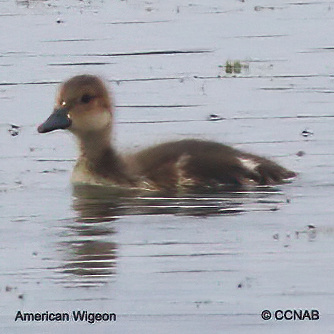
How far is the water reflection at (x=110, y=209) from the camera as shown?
376 inches

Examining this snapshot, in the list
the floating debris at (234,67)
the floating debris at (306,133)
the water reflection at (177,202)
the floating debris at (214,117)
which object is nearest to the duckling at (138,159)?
the water reflection at (177,202)

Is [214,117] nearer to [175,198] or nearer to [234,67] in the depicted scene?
[234,67]

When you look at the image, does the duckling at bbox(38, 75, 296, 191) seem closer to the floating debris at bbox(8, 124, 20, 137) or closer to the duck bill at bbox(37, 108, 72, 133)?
the duck bill at bbox(37, 108, 72, 133)

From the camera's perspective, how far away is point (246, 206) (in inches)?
432

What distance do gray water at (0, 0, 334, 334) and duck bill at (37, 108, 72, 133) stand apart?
0.39m

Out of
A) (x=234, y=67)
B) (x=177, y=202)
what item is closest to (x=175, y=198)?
(x=177, y=202)

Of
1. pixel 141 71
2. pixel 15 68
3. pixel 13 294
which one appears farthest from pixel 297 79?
pixel 13 294

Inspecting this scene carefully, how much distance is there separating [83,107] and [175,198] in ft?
3.65

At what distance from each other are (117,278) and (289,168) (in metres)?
3.18

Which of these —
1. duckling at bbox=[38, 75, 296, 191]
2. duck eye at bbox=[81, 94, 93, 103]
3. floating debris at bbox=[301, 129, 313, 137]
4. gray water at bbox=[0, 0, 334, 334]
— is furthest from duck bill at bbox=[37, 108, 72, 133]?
floating debris at bbox=[301, 129, 313, 137]

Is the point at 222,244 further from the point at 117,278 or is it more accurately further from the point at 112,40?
the point at 112,40

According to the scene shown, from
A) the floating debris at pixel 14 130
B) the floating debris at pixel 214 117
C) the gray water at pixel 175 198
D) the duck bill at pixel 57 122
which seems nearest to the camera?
the gray water at pixel 175 198

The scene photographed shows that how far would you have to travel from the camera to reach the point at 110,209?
1115 cm

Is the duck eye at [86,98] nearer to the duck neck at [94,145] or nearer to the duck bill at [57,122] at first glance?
the duck bill at [57,122]
